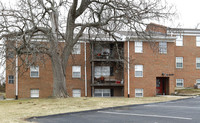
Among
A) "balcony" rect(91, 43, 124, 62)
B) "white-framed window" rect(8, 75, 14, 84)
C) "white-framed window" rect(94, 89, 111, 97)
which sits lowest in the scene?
"white-framed window" rect(94, 89, 111, 97)

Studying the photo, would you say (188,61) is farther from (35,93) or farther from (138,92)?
(35,93)

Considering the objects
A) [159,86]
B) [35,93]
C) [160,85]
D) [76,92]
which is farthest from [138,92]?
[35,93]

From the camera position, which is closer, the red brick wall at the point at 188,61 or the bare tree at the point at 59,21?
the bare tree at the point at 59,21

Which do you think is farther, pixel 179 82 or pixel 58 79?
pixel 179 82

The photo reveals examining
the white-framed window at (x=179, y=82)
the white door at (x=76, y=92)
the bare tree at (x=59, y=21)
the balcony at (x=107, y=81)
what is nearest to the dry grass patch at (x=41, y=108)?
the bare tree at (x=59, y=21)

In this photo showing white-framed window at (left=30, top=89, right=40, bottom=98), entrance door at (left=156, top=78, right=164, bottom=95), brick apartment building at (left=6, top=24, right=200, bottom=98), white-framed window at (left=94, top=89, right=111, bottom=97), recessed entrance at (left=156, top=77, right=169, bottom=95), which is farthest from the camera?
entrance door at (left=156, top=78, right=164, bottom=95)

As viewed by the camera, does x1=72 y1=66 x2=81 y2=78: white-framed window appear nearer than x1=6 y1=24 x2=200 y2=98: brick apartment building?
No


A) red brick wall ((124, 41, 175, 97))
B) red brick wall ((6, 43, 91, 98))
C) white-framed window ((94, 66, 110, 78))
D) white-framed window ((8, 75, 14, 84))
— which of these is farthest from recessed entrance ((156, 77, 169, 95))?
white-framed window ((8, 75, 14, 84))

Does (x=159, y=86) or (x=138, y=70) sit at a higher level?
(x=138, y=70)

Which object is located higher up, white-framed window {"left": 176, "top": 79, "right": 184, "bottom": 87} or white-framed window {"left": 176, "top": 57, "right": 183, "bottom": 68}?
white-framed window {"left": 176, "top": 57, "right": 183, "bottom": 68}

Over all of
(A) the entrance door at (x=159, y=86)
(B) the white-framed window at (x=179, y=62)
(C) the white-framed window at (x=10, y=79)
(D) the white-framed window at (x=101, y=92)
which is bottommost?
(D) the white-framed window at (x=101, y=92)

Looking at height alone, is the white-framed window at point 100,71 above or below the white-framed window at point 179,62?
below

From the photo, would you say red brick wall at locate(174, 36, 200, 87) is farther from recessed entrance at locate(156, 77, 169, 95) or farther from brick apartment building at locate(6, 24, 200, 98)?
recessed entrance at locate(156, 77, 169, 95)

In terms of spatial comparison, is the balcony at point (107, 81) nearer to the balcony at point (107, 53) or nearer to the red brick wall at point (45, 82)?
the red brick wall at point (45, 82)
